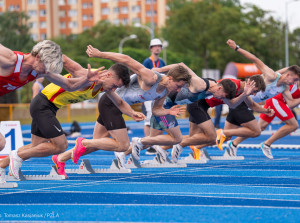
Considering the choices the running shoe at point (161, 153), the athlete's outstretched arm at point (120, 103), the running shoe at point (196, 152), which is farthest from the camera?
the running shoe at point (196, 152)

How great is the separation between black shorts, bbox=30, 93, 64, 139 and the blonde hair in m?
1.66

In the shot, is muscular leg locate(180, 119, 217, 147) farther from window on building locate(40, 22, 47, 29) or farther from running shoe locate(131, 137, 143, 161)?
window on building locate(40, 22, 47, 29)

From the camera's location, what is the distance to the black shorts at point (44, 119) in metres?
8.25

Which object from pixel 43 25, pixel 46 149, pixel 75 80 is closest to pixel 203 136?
pixel 46 149

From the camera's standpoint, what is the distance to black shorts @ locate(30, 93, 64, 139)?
8.25 meters

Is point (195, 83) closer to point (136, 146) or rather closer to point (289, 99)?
point (136, 146)

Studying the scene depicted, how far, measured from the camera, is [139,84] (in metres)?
9.06

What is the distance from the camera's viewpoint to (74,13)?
105125mm

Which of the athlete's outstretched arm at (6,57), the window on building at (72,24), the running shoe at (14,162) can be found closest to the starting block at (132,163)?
the running shoe at (14,162)

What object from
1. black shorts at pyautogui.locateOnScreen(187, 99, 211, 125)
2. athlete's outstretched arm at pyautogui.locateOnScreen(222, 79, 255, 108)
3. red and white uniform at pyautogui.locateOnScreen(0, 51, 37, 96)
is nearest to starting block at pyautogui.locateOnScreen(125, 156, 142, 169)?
black shorts at pyautogui.locateOnScreen(187, 99, 211, 125)

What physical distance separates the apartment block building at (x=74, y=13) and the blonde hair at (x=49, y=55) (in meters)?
95.5

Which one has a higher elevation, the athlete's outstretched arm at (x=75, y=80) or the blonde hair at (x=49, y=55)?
the blonde hair at (x=49, y=55)

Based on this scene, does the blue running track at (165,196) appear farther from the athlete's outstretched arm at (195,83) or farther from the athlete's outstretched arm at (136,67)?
the athlete's outstretched arm at (136,67)

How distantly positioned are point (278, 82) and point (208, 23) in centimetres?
5050
